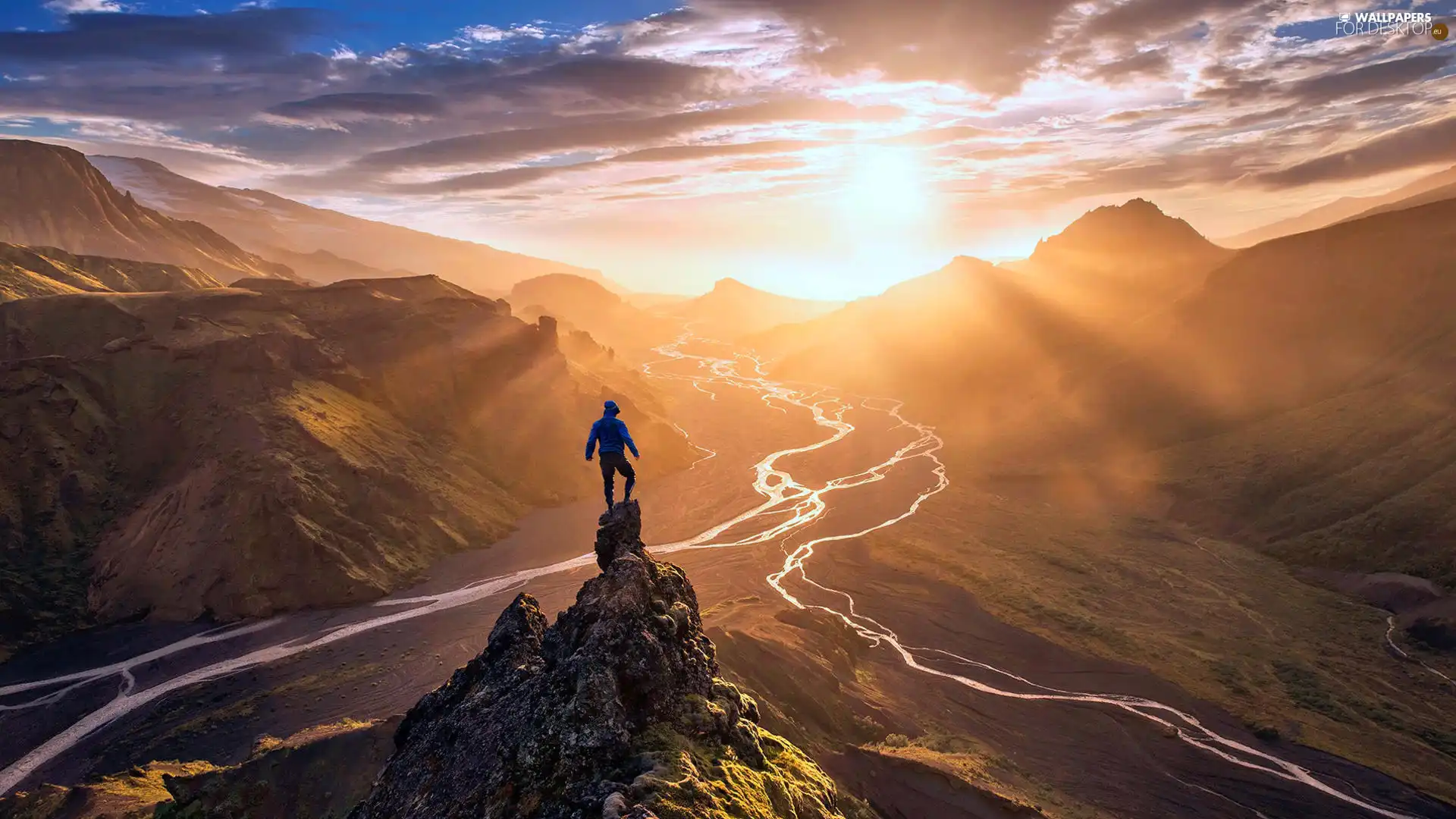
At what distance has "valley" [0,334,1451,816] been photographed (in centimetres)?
3909

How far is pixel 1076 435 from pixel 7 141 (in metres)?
281

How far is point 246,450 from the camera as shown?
7088 centimetres

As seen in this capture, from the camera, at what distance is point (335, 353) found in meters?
93.8

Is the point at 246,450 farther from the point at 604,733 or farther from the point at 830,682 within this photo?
the point at 604,733

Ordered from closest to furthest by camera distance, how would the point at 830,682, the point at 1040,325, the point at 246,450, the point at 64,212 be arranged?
1. the point at 830,682
2. the point at 246,450
3. the point at 1040,325
4. the point at 64,212

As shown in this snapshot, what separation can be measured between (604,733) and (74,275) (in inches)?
5802

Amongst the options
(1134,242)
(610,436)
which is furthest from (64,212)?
(1134,242)

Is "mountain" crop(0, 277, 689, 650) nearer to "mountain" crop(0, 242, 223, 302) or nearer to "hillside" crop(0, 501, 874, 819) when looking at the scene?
"mountain" crop(0, 242, 223, 302)

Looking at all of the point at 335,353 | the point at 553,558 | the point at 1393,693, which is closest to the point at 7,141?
the point at 335,353

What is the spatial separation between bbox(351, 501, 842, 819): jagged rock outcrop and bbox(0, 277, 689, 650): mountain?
5818 cm

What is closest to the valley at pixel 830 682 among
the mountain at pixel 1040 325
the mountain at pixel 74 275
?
the mountain at pixel 1040 325

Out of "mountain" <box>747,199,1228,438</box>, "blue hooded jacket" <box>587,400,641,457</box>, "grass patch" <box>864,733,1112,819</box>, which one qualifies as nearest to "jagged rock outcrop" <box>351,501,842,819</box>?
"blue hooded jacket" <box>587,400,641,457</box>

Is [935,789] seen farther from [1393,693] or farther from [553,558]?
[553,558]

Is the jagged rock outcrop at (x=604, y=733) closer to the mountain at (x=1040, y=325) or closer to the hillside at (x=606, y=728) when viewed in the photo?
the hillside at (x=606, y=728)
